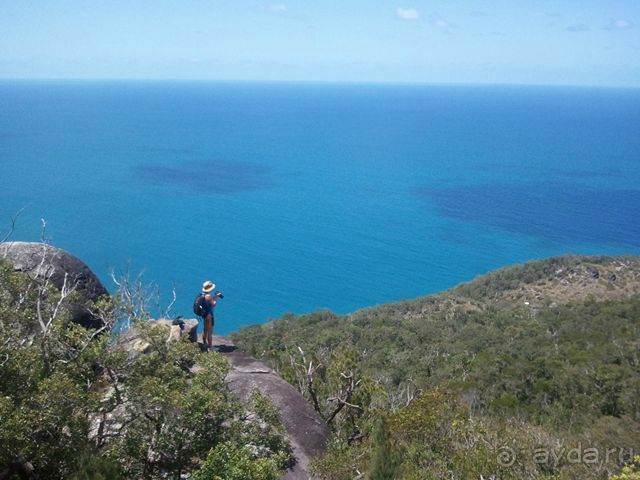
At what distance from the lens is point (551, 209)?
8806 cm

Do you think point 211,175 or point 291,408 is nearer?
point 291,408

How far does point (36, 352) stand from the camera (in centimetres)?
946

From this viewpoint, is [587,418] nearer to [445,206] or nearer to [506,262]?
[506,262]

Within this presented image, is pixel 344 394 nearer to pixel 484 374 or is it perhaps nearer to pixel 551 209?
pixel 484 374

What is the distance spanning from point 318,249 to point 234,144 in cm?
6643

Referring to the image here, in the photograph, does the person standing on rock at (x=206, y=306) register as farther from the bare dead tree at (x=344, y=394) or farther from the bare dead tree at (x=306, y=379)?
the bare dead tree at (x=344, y=394)

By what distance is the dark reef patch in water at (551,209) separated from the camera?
78.9 metres

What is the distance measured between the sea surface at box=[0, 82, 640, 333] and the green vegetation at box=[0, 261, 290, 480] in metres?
21.5

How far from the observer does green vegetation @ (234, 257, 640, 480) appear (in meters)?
12.3

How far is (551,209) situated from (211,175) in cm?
5908

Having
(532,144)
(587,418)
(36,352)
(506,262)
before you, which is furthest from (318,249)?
(532,144)

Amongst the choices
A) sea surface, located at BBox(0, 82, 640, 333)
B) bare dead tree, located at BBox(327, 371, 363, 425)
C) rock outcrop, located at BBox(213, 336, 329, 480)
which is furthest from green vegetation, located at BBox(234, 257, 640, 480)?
sea surface, located at BBox(0, 82, 640, 333)

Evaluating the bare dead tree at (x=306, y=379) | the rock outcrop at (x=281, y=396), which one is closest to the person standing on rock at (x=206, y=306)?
the rock outcrop at (x=281, y=396)

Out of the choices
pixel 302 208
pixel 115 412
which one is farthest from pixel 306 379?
pixel 302 208
